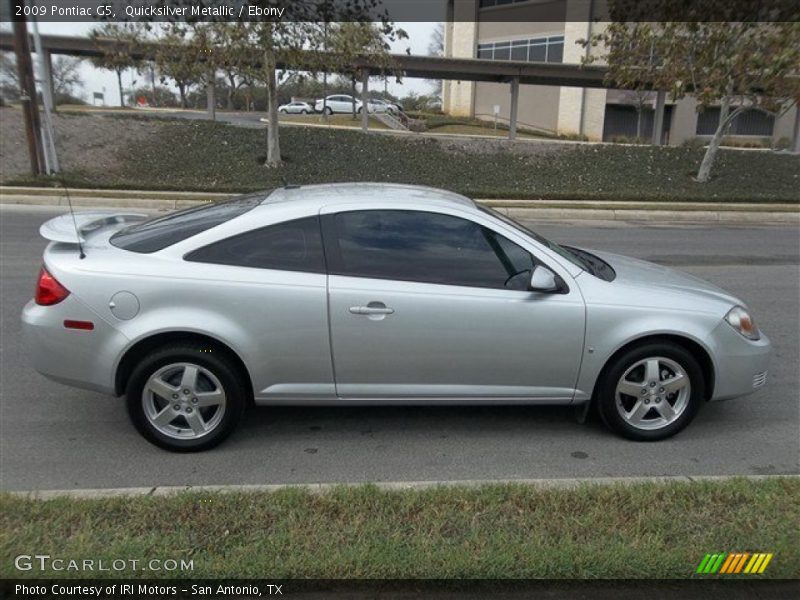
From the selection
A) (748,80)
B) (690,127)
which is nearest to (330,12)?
(748,80)

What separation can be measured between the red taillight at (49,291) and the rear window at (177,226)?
0.41 meters

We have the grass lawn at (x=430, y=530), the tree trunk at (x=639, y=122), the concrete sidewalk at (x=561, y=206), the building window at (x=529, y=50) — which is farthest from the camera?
the building window at (x=529, y=50)

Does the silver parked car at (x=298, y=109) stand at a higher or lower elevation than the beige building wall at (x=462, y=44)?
lower

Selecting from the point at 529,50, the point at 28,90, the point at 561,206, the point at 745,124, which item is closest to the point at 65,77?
the point at 28,90

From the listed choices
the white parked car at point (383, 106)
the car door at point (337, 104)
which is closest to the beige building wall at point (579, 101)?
the white parked car at point (383, 106)

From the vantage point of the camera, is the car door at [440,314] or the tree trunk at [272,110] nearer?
the car door at [440,314]

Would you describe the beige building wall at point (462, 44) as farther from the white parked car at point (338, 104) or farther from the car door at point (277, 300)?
the car door at point (277, 300)

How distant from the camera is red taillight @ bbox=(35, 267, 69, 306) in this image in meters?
3.55

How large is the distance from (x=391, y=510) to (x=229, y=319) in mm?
1428

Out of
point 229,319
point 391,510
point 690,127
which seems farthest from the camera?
point 690,127

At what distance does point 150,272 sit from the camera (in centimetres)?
355

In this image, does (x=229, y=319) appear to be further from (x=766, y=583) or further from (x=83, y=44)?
(x=83, y=44)

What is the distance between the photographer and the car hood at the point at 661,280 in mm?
3938

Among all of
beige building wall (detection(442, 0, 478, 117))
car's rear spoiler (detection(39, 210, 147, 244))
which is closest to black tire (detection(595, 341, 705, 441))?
car's rear spoiler (detection(39, 210, 147, 244))
